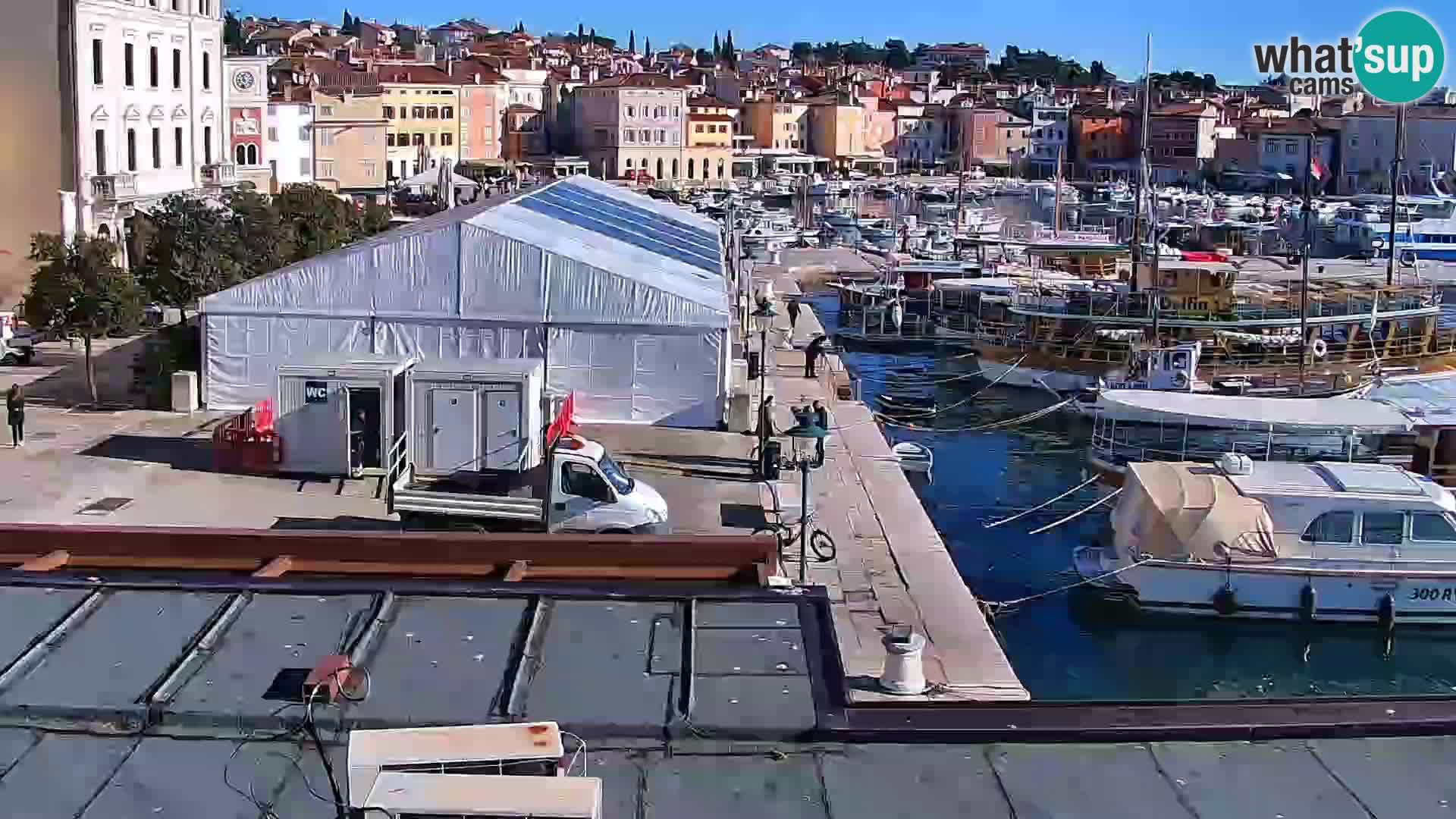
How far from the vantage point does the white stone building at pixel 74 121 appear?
1460 inches

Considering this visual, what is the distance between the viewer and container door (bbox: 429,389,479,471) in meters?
17.8

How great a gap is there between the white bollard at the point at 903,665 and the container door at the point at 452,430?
22.2ft

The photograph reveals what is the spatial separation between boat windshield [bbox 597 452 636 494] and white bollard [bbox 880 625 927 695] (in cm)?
433

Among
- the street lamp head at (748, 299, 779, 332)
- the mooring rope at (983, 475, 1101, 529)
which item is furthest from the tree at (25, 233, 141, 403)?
the mooring rope at (983, 475, 1101, 529)

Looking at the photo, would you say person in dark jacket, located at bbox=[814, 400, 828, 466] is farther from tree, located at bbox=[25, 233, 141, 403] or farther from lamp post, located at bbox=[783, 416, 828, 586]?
tree, located at bbox=[25, 233, 141, 403]

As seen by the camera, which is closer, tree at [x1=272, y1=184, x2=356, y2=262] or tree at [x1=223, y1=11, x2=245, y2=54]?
tree at [x1=272, y1=184, x2=356, y2=262]

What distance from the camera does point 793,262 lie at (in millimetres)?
65062

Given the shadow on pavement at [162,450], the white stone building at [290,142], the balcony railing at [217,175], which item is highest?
the white stone building at [290,142]

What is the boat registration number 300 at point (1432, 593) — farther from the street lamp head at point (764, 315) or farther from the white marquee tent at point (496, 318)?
the street lamp head at point (764, 315)

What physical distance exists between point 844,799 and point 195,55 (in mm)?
43299

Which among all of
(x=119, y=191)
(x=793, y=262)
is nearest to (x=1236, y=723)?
(x=119, y=191)

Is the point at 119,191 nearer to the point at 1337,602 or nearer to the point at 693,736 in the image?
Result: the point at 1337,602

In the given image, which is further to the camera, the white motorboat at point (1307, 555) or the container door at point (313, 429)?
the container door at point (313, 429)

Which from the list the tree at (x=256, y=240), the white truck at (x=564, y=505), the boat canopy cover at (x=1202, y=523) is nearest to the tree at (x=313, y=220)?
the tree at (x=256, y=240)
